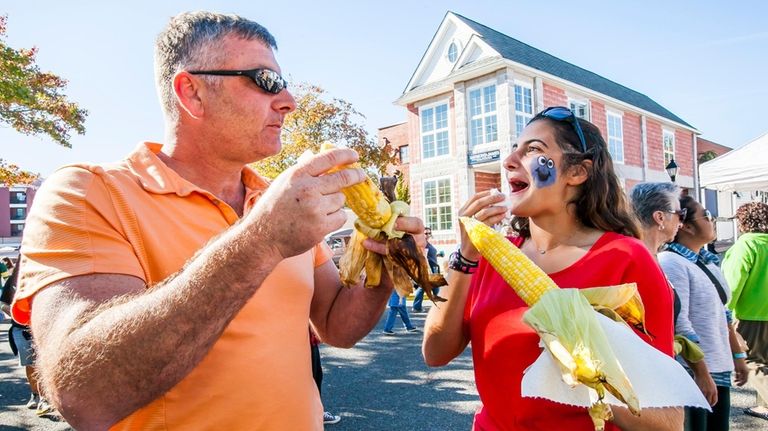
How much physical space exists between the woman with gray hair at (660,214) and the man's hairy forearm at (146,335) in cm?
348

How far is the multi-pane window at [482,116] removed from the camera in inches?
757

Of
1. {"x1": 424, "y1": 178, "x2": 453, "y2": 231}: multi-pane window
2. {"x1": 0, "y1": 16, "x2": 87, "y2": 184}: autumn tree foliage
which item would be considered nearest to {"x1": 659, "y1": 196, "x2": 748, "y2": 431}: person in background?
{"x1": 0, "y1": 16, "x2": 87, "y2": 184}: autumn tree foliage

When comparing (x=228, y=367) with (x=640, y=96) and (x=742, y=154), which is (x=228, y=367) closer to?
(x=742, y=154)

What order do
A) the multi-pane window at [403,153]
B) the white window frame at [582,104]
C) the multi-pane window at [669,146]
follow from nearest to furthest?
the white window frame at [582,104], the multi-pane window at [669,146], the multi-pane window at [403,153]

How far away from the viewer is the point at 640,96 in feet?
98.3

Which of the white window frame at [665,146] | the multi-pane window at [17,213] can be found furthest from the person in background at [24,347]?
the multi-pane window at [17,213]

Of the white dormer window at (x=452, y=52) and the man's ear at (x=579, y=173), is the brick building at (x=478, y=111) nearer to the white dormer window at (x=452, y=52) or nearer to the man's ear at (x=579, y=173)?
the white dormer window at (x=452, y=52)

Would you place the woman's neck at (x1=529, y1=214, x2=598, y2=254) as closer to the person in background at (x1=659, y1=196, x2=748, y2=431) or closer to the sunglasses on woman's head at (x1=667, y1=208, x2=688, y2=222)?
the person in background at (x1=659, y1=196, x2=748, y2=431)

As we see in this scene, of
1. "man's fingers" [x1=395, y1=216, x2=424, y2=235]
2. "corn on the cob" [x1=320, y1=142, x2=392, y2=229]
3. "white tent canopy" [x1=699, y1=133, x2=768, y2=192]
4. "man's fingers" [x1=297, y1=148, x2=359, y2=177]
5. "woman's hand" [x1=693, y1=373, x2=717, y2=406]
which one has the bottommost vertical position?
"woman's hand" [x1=693, y1=373, x2=717, y2=406]

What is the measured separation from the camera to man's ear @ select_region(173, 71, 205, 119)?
5.62 ft

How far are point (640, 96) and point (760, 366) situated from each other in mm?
29950

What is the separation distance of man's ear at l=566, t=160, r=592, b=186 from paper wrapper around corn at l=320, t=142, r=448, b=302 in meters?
1.00

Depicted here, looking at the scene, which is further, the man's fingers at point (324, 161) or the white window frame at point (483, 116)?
the white window frame at point (483, 116)

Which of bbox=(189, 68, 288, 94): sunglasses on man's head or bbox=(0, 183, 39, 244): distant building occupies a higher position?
bbox=(0, 183, 39, 244): distant building
